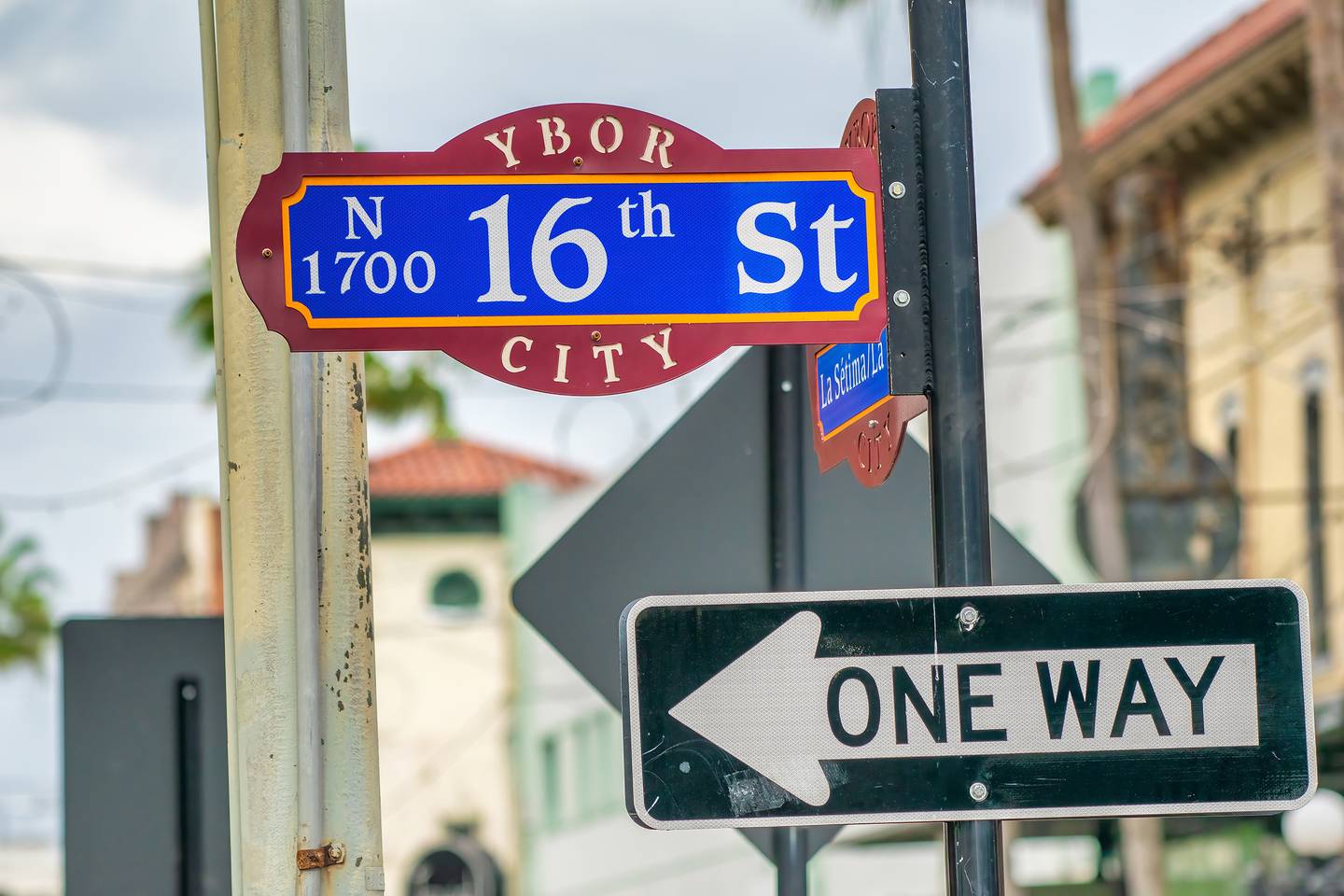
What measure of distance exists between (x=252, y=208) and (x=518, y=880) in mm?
33044

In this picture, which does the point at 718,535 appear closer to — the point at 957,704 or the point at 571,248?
the point at 571,248

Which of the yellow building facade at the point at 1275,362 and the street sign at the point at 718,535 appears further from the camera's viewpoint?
the yellow building facade at the point at 1275,362

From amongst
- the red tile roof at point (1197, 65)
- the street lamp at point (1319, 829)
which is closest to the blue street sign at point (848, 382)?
the street lamp at point (1319, 829)

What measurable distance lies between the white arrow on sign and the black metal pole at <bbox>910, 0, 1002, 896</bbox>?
13 centimetres

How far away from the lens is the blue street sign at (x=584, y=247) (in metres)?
2.71

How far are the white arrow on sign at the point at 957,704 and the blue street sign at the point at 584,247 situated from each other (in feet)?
1.96

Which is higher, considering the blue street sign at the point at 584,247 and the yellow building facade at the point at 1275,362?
the yellow building facade at the point at 1275,362

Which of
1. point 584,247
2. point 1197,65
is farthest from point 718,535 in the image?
point 1197,65

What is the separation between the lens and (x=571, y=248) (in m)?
2.75

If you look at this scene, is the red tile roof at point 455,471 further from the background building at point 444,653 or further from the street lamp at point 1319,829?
the street lamp at point 1319,829

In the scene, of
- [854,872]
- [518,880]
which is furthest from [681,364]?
[518,880]

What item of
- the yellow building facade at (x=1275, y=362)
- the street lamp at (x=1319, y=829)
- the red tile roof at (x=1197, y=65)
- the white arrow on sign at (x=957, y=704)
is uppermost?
the red tile roof at (x=1197, y=65)

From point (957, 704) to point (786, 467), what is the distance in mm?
1368

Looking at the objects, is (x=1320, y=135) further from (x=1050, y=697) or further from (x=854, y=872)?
(x=854, y=872)
